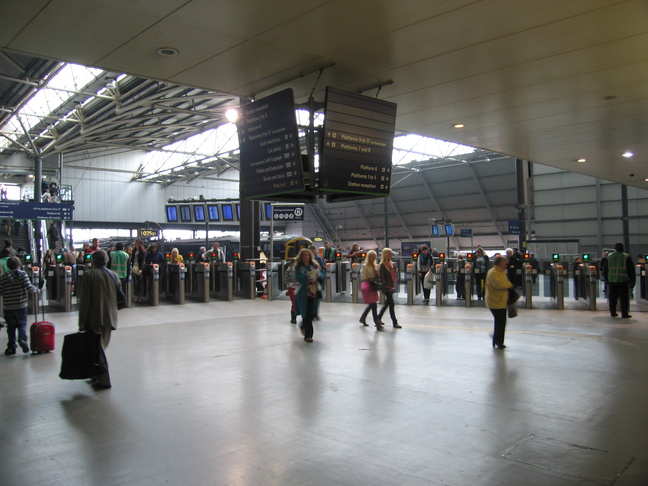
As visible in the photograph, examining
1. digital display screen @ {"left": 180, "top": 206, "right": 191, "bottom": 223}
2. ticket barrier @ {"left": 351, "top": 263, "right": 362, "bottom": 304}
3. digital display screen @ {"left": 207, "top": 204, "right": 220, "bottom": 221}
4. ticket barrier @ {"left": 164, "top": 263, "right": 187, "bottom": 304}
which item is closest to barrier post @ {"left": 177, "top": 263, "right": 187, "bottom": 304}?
ticket barrier @ {"left": 164, "top": 263, "right": 187, "bottom": 304}

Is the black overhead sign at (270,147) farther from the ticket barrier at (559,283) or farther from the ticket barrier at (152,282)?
the ticket barrier at (559,283)

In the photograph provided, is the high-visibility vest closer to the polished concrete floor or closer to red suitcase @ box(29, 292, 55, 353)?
the polished concrete floor

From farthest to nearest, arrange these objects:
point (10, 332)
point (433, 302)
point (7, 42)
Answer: point (433, 302) → point (10, 332) → point (7, 42)

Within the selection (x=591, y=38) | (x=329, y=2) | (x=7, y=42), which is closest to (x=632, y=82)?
(x=591, y=38)

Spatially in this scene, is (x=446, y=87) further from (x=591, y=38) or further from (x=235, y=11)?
(x=235, y=11)

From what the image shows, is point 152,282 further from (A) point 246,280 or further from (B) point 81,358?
(B) point 81,358

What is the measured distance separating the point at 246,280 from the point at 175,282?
2.47m

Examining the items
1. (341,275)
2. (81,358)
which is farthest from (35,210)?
(81,358)

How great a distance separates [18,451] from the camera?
12.7 feet

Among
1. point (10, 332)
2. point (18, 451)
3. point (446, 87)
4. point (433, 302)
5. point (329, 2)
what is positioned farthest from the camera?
point (433, 302)

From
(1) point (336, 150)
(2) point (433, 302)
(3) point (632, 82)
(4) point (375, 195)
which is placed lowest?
(2) point (433, 302)

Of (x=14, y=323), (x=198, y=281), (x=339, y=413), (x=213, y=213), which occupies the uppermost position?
(x=213, y=213)

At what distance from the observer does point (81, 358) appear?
5.64 m

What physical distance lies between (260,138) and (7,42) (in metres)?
2.94
